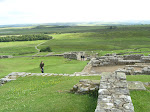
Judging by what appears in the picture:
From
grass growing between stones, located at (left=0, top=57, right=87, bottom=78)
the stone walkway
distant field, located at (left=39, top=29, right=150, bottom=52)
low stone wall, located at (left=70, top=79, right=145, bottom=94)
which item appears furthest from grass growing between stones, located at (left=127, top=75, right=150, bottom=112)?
distant field, located at (left=39, top=29, right=150, bottom=52)

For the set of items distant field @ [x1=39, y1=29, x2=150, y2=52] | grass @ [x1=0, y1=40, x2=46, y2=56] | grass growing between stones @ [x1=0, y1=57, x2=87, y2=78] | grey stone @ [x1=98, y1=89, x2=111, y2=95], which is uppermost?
grey stone @ [x1=98, y1=89, x2=111, y2=95]

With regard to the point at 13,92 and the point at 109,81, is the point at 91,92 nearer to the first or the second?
the point at 109,81

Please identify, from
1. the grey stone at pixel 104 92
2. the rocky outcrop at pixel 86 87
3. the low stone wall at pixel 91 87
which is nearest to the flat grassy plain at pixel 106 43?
the low stone wall at pixel 91 87

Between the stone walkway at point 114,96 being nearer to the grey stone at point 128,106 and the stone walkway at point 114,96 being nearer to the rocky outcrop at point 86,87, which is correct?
the grey stone at point 128,106

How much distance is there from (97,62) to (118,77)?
57.7 ft

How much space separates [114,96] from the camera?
9.02 meters

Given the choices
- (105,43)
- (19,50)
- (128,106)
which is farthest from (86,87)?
(105,43)

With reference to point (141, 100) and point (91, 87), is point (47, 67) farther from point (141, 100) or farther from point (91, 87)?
point (141, 100)

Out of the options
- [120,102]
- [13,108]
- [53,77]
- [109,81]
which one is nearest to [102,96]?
[120,102]

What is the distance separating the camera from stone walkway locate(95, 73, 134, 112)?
7.82m

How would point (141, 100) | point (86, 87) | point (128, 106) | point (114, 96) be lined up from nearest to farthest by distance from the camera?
point (128, 106) → point (114, 96) → point (141, 100) → point (86, 87)

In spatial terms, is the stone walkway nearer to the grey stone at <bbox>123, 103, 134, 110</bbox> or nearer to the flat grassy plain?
the grey stone at <bbox>123, 103, 134, 110</bbox>

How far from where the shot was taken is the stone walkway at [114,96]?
782 centimetres

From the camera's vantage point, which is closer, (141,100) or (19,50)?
(141,100)
